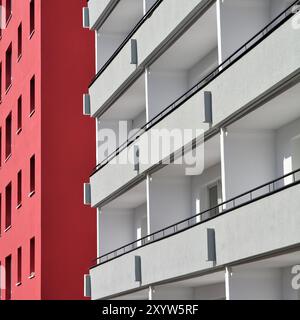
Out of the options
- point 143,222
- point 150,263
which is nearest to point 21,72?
point 143,222

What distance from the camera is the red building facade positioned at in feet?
130

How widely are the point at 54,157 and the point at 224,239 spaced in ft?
56.2

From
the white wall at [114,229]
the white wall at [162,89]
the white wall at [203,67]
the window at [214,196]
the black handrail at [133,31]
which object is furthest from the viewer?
the white wall at [114,229]

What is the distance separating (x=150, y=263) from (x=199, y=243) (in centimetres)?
436

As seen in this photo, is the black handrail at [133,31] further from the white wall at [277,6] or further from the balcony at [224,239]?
the balcony at [224,239]

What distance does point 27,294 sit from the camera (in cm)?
4100

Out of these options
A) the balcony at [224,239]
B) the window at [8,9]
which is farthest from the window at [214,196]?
the window at [8,9]

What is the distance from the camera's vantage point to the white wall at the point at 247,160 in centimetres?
2447

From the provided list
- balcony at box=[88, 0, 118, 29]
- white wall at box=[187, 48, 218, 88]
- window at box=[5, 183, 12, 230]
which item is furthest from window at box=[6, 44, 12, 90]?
white wall at box=[187, 48, 218, 88]

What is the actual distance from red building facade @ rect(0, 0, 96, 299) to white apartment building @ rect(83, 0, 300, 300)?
2.86 meters

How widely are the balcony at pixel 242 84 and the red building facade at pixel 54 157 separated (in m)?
8.75

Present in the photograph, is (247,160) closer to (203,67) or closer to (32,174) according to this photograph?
(203,67)

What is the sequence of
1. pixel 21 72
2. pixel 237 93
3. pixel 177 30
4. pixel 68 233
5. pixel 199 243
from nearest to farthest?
pixel 237 93, pixel 199 243, pixel 177 30, pixel 68 233, pixel 21 72
